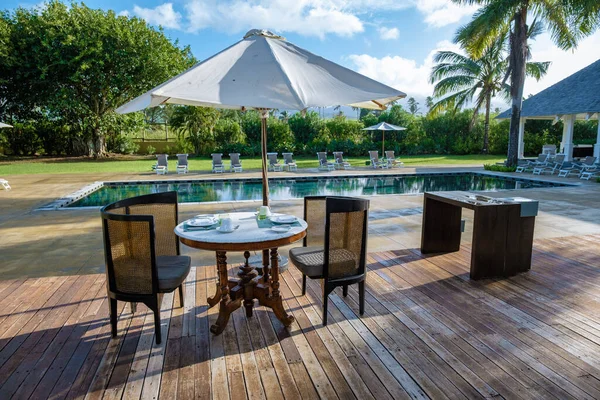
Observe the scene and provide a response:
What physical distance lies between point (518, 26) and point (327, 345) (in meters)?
16.0

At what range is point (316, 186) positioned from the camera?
14.1 meters

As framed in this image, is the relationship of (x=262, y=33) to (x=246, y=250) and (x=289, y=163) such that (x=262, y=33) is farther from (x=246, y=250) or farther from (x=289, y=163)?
(x=289, y=163)

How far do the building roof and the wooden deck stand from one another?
1633cm

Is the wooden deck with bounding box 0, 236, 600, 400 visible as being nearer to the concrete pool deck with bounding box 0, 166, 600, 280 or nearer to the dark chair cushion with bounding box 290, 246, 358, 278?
the dark chair cushion with bounding box 290, 246, 358, 278

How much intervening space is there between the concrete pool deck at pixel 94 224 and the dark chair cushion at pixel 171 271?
1.53 m

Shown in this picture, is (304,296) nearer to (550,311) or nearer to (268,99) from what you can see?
(268,99)

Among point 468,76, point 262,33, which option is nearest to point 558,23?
point 468,76

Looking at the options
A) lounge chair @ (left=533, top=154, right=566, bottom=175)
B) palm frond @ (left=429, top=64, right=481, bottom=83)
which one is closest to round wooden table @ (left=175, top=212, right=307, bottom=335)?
lounge chair @ (left=533, top=154, right=566, bottom=175)

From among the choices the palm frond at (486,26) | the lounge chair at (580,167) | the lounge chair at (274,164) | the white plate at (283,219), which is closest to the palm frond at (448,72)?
the palm frond at (486,26)

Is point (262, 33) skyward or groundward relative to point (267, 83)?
skyward

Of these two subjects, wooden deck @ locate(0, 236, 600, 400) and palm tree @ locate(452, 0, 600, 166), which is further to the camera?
palm tree @ locate(452, 0, 600, 166)

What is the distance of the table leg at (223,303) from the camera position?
10.3 ft

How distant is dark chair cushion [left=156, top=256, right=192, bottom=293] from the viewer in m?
2.97

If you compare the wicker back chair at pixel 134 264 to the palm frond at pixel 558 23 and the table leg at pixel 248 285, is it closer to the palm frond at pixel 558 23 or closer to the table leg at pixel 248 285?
the table leg at pixel 248 285
